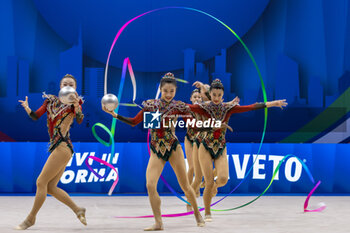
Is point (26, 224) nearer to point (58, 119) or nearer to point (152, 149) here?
point (58, 119)

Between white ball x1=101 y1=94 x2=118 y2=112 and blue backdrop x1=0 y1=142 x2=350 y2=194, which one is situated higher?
white ball x1=101 y1=94 x2=118 y2=112

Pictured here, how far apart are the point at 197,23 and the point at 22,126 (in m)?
5.05

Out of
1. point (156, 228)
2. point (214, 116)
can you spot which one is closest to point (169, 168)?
point (214, 116)

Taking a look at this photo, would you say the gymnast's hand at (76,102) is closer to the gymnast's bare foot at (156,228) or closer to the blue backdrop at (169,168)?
the gymnast's bare foot at (156,228)

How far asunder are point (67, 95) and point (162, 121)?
114 cm

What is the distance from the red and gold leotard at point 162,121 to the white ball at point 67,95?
1.93ft

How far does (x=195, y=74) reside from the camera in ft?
40.4

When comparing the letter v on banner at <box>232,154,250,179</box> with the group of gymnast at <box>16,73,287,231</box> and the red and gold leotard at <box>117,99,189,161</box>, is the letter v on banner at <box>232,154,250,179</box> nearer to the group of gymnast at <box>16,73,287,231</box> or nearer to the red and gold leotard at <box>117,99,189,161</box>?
the group of gymnast at <box>16,73,287,231</box>

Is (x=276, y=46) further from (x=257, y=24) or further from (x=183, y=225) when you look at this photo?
(x=183, y=225)

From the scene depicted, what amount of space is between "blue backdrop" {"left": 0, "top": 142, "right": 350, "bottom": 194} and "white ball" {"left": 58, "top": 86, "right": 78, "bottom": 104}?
4.22 metres

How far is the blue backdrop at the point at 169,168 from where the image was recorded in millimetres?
9539

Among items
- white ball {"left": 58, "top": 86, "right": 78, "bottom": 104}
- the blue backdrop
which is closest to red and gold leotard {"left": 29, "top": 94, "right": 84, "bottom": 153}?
white ball {"left": 58, "top": 86, "right": 78, "bottom": 104}

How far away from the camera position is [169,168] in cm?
988

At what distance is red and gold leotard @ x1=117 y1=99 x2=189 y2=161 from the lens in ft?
19.1
